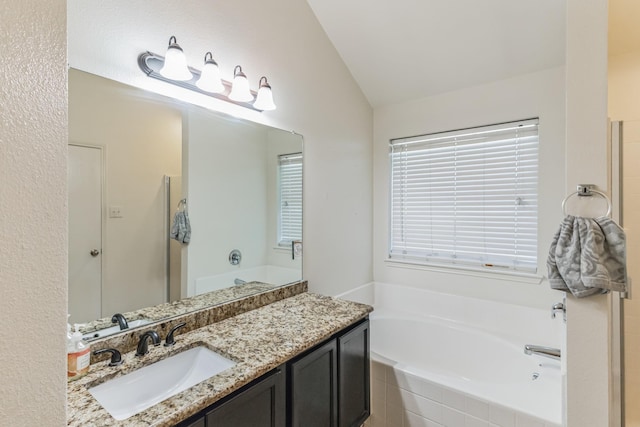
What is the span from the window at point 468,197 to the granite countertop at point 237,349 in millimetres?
1247

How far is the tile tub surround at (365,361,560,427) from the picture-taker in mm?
1617

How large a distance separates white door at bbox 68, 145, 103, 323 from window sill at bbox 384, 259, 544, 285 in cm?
228

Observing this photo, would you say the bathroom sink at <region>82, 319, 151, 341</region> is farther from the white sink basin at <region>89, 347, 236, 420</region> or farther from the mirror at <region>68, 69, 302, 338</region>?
the white sink basin at <region>89, 347, 236, 420</region>

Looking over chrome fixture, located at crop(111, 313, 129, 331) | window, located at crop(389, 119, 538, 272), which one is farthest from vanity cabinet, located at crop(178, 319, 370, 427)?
window, located at crop(389, 119, 538, 272)

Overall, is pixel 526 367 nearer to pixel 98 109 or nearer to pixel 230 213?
pixel 230 213

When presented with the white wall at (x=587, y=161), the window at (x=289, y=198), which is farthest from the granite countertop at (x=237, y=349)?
the white wall at (x=587, y=161)

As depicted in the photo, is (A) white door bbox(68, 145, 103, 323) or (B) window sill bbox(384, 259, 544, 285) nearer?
(A) white door bbox(68, 145, 103, 323)

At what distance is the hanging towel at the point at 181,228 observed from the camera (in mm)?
1524

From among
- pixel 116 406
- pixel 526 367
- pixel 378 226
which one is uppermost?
pixel 378 226

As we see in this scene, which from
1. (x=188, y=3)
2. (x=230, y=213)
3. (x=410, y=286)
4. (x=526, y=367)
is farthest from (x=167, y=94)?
(x=526, y=367)

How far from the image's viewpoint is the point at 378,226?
2988 millimetres

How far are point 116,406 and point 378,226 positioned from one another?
7.70 ft

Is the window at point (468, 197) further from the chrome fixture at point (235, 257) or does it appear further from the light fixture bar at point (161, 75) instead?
the light fixture bar at point (161, 75)

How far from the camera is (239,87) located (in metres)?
1.65
